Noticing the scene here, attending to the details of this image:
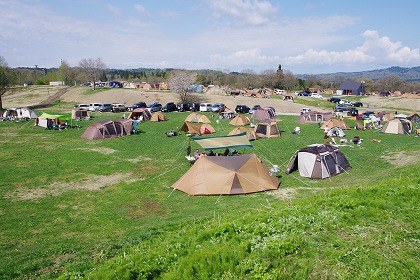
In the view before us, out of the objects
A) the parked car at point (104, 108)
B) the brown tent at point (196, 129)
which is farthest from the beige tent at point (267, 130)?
the parked car at point (104, 108)

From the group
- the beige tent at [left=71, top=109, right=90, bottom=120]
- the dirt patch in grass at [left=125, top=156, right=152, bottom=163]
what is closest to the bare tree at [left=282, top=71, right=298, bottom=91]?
the beige tent at [left=71, top=109, right=90, bottom=120]

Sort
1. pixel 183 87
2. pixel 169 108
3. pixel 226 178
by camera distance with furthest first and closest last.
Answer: pixel 183 87, pixel 169 108, pixel 226 178

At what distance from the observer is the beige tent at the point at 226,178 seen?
15461mm

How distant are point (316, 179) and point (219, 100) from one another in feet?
144

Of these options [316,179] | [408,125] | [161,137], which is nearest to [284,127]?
[408,125]

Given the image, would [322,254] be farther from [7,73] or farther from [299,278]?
[7,73]

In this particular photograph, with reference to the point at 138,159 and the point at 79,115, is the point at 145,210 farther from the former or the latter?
the point at 79,115

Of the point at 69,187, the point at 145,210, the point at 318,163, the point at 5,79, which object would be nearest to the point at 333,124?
the point at 318,163

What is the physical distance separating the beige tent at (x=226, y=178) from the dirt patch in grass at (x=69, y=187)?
3.67m

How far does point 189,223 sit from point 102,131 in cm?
2112

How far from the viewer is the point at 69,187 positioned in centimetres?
1630

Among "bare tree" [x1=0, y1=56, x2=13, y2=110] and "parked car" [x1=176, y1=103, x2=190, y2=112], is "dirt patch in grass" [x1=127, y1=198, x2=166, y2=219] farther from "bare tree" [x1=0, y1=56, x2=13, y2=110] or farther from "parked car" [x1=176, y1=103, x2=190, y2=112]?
"bare tree" [x1=0, y1=56, x2=13, y2=110]

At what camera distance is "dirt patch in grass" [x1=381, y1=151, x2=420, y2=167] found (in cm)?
1949

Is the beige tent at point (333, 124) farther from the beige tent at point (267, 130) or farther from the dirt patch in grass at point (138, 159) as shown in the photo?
the dirt patch in grass at point (138, 159)
